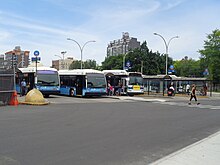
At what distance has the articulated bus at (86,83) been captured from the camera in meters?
31.7

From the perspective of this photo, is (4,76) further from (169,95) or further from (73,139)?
(169,95)

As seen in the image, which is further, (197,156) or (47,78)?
(47,78)

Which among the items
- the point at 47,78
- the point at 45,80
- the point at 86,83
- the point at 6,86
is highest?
the point at 47,78

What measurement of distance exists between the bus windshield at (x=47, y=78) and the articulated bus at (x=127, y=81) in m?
10.1

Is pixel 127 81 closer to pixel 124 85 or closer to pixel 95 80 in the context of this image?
pixel 124 85

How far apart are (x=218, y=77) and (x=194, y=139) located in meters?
73.4

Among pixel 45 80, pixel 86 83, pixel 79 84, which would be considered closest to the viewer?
pixel 45 80

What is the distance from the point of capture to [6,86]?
21188mm

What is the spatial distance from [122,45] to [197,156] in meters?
131

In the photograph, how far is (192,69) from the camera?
120 meters

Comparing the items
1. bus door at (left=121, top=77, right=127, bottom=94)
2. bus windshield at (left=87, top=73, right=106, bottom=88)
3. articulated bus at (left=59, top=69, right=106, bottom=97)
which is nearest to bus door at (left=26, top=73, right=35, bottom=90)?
articulated bus at (left=59, top=69, right=106, bottom=97)

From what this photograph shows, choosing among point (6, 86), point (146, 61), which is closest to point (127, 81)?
point (6, 86)

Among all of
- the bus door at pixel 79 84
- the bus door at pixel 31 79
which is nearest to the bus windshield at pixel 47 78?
the bus door at pixel 31 79

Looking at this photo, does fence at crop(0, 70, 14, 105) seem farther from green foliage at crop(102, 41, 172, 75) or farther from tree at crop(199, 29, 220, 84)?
green foliage at crop(102, 41, 172, 75)
